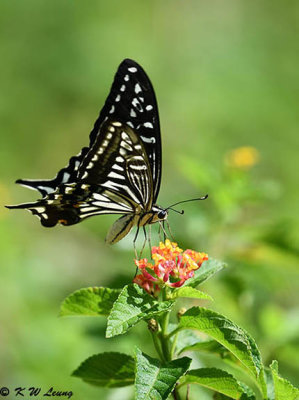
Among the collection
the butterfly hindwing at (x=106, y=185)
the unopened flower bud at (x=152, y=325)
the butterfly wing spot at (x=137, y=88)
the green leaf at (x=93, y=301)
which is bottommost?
the unopened flower bud at (x=152, y=325)

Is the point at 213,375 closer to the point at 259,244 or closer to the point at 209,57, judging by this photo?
the point at 259,244

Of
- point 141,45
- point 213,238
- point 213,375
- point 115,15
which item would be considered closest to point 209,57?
point 141,45

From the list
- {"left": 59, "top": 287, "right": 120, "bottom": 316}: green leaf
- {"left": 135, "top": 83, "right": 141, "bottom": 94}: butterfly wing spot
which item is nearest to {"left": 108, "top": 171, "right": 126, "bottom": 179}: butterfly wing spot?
{"left": 135, "top": 83, "right": 141, "bottom": 94}: butterfly wing spot

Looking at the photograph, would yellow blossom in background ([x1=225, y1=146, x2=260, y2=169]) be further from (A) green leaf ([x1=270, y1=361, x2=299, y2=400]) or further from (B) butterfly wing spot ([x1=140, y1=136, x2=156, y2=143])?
(A) green leaf ([x1=270, y1=361, x2=299, y2=400])

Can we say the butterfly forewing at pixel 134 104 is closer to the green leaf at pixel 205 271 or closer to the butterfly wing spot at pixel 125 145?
the butterfly wing spot at pixel 125 145

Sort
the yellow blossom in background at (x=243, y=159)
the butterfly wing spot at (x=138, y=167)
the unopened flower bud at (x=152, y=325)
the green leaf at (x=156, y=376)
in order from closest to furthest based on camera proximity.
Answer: the green leaf at (x=156, y=376), the unopened flower bud at (x=152, y=325), the butterfly wing spot at (x=138, y=167), the yellow blossom in background at (x=243, y=159)

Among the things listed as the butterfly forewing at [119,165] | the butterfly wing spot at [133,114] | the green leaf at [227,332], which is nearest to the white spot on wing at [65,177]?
the butterfly forewing at [119,165]

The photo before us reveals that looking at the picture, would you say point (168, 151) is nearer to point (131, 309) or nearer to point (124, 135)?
point (124, 135)
